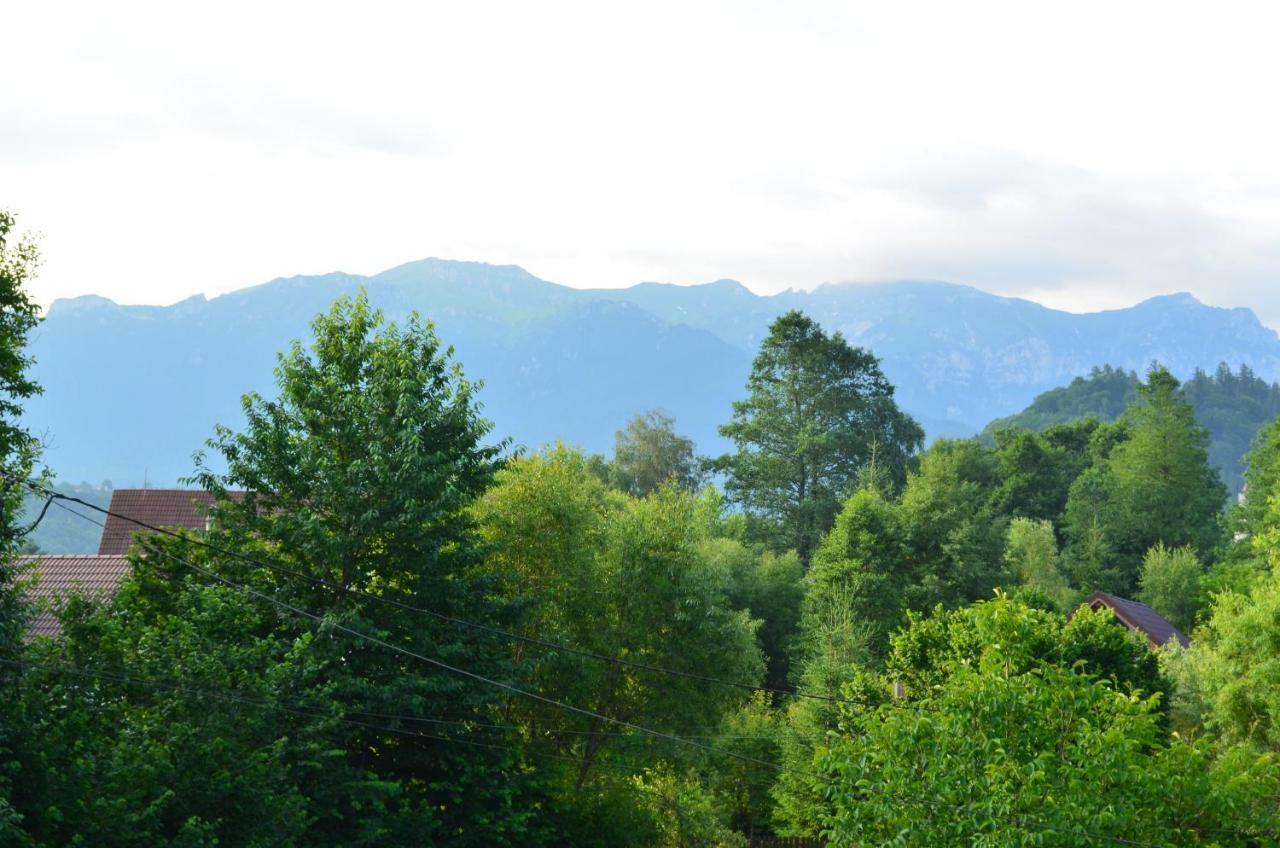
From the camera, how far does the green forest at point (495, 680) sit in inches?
718

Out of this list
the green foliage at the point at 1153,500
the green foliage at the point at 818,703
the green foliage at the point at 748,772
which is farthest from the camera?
the green foliage at the point at 1153,500

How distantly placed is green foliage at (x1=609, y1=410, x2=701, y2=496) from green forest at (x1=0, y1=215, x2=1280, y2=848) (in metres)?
40.5

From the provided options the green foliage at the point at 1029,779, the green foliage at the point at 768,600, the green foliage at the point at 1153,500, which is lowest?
the green foliage at the point at 768,600

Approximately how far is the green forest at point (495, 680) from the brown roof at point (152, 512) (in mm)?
15207

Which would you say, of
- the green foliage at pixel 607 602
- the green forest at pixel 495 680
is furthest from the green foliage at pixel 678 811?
the green foliage at pixel 607 602

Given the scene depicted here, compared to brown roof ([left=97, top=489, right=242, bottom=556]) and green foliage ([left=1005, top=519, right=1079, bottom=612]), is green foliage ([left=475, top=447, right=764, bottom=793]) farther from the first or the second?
green foliage ([left=1005, top=519, right=1079, bottom=612])

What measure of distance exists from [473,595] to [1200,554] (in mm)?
57968

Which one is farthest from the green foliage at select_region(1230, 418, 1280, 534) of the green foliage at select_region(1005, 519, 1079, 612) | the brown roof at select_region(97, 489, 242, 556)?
the brown roof at select_region(97, 489, 242, 556)

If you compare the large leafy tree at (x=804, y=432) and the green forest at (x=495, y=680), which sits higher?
the large leafy tree at (x=804, y=432)

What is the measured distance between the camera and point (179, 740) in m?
17.5

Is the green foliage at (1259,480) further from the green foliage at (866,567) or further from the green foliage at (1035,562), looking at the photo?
the green foliage at (866,567)

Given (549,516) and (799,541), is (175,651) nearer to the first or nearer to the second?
(549,516)

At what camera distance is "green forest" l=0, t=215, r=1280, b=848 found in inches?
718

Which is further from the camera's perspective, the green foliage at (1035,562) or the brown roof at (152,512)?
the green foliage at (1035,562)
